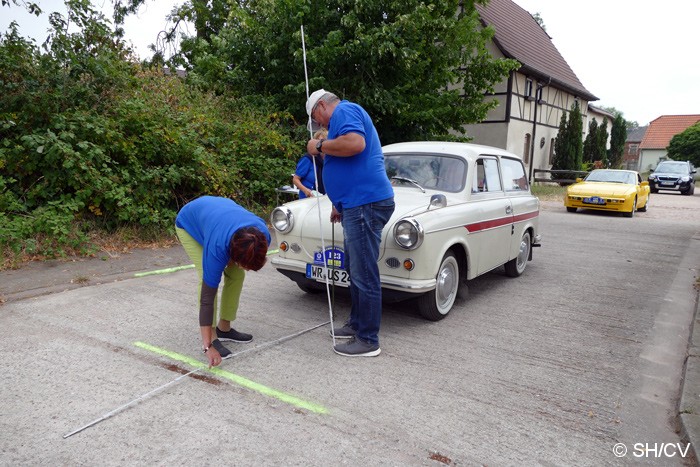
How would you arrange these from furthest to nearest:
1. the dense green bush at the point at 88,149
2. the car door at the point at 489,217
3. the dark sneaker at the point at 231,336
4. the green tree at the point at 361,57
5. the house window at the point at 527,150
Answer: the house window at the point at 527,150 → the green tree at the point at 361,57 → the dense green bush at the point at 88,149 → the car door at the point at 489,217 → the dark sneaker at the point at 231,336

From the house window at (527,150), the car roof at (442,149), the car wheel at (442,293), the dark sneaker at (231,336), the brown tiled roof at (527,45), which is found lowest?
the dark sneaker at (231,336)

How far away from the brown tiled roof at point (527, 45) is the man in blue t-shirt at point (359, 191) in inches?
814

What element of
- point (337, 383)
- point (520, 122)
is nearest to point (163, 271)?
point (337, 383)

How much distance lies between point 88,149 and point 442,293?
5.54 metres

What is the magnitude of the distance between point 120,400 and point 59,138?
17.8ft

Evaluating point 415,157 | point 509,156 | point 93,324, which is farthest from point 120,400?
point 509,156

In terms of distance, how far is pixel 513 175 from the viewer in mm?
6574

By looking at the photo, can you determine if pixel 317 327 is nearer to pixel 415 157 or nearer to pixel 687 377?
pixel 415 157

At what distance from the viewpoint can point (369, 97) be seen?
39.3ft

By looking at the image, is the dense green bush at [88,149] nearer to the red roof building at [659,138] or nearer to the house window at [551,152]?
the house window at [551,152]

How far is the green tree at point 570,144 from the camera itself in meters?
27.3

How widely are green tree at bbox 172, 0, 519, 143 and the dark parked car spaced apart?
1636 cm

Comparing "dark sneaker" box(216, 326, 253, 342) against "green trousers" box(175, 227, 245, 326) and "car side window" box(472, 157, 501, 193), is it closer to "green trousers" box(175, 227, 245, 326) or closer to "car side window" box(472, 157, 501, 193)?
"green trousers" box(175, 227, 245, 326)

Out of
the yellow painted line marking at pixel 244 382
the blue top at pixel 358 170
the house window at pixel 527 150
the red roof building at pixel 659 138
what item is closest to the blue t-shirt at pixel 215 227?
the yellow painted line marking at pixel 244 382
